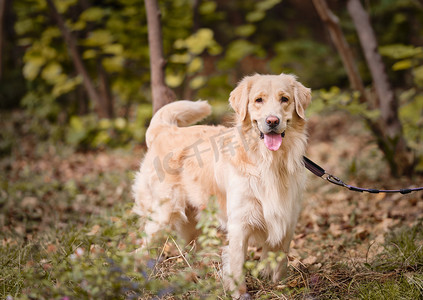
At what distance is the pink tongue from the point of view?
2.61 m

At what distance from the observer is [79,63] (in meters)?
7.21

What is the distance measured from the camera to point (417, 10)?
9.23 metres

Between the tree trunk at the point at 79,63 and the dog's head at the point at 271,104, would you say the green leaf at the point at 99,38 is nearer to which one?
the tree trunk at the point at 79,63

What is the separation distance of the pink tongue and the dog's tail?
1069 millimetres

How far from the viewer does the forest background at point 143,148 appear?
2570mm

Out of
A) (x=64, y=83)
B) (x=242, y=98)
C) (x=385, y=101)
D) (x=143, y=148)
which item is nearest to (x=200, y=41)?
(x=143, y=148)

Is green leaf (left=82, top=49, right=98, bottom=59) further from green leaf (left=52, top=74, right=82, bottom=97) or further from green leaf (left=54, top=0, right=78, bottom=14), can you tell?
green leaf (left=54, top=0, right=78, bottom=14)

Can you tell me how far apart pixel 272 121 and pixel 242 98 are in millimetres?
349

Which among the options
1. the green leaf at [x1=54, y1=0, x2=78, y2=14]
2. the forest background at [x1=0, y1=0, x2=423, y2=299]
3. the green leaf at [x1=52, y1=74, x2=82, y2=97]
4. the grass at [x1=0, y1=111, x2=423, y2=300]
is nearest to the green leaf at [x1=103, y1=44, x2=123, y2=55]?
the forest background at [x1=0, y1=0, x2=423, y2=299]

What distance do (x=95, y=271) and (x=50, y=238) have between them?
2015mm

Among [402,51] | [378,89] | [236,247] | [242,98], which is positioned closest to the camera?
[236,247]

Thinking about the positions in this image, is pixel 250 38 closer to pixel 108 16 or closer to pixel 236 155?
pixel 108 16

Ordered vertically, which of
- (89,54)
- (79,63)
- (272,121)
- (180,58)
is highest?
(89,54)

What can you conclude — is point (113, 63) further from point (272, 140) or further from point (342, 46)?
point (272, 140)
